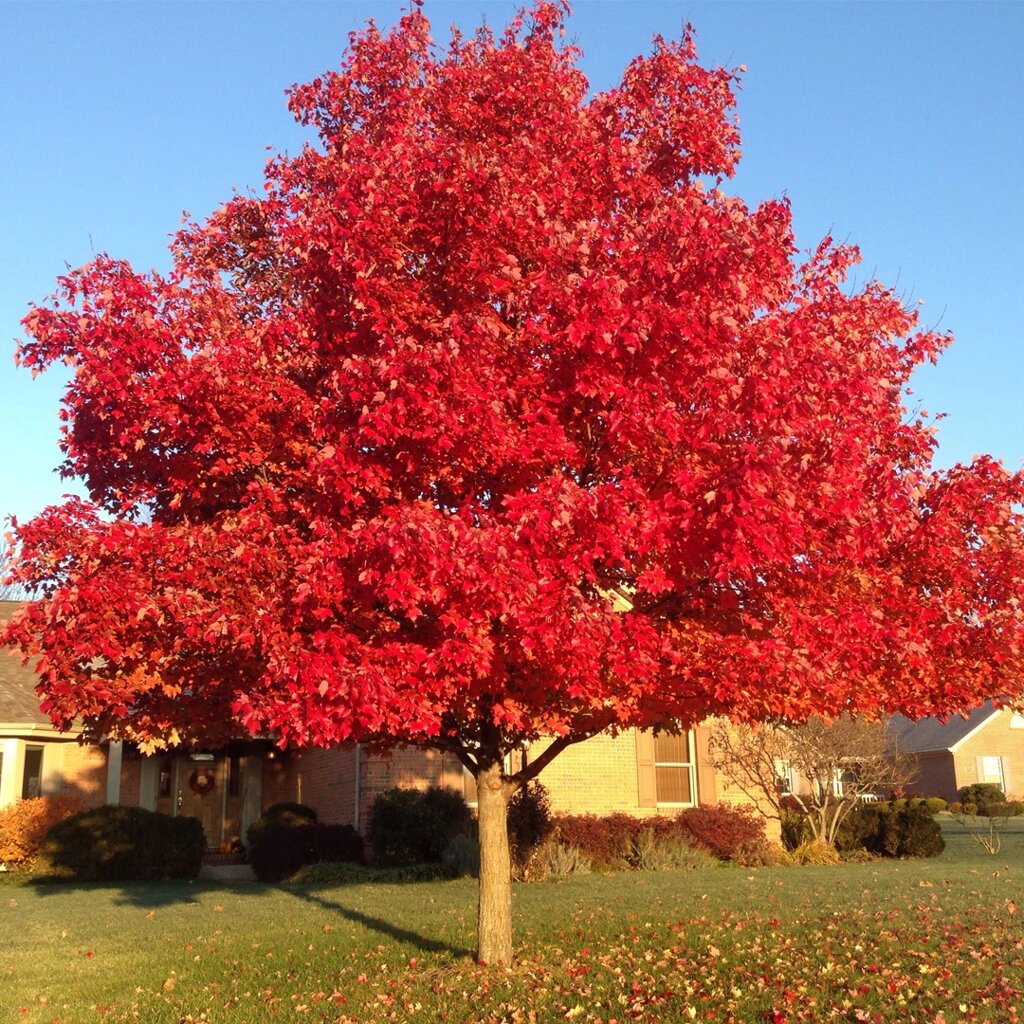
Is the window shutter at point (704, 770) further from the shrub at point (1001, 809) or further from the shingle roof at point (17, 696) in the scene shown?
the shrub at point (1001, 809)

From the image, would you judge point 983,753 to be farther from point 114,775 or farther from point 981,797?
point 114,775

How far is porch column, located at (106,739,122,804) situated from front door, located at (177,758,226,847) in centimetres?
191

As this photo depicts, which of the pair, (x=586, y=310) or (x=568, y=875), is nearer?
(x=586, y=310)

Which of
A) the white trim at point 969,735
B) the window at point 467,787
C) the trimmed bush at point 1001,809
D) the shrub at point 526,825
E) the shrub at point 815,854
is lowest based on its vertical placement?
the trimmed bush at point 1001,809

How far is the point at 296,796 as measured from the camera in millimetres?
24375

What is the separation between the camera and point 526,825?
1953 centimetres

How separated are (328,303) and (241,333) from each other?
2.31 ft

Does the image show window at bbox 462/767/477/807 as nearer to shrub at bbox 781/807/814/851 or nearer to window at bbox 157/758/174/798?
shrub at bbox 781/807/814/851

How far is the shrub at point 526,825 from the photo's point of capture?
1906 cm

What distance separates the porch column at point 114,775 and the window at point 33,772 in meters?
1.56

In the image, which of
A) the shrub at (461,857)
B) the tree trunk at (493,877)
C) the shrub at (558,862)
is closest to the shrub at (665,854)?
the shrub at (558,862)

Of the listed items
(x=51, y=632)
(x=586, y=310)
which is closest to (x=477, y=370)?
(x=586, y=310)

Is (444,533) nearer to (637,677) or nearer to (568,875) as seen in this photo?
(637,677)

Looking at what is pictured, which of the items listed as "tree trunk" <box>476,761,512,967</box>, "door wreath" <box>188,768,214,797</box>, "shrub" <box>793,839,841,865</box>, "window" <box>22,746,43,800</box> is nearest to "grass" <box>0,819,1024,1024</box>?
"tree trunk" <box>476,761,512,967</box>
